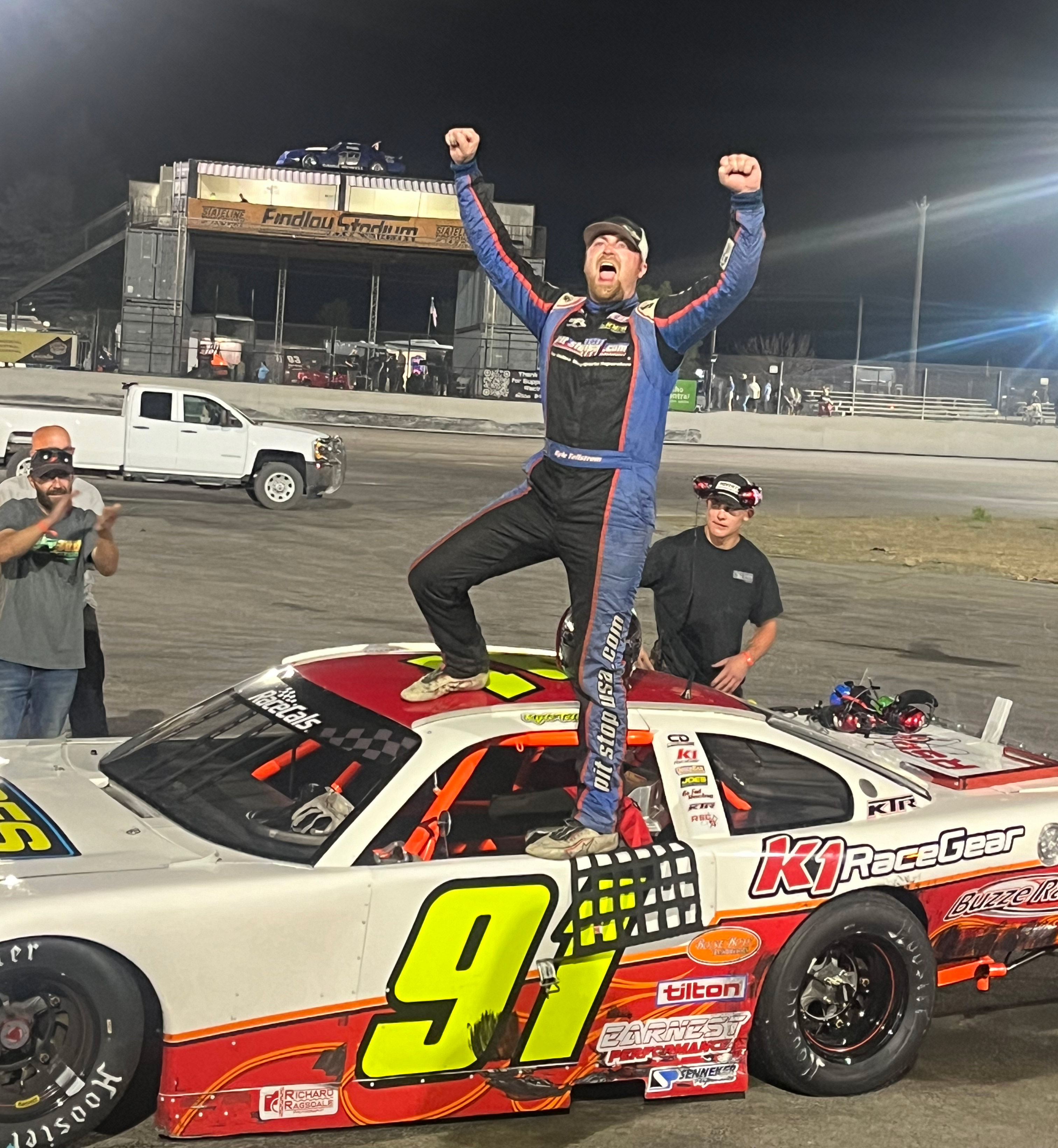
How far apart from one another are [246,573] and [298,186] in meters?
43.1

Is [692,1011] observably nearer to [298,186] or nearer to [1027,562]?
[1027,562]

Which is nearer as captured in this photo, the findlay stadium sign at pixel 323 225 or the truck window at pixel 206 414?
the truck window at pixel 206 414

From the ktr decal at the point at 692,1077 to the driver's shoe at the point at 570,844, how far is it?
0.70m

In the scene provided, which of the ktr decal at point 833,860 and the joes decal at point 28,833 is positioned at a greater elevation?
the joes decal at point 28,833

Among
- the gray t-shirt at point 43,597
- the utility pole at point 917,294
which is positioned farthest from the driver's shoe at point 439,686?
the utility pole at point 917,294

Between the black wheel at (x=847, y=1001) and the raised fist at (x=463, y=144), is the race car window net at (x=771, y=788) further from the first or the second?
the raised fist at (x=463, y=144)

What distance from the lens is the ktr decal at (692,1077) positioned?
4.70 m

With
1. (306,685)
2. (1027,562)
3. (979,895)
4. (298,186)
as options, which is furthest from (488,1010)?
(298,186)

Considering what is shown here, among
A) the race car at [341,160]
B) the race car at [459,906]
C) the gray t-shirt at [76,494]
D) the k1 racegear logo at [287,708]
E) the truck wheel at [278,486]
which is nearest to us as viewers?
the race car at [459,906]

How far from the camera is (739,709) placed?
5348mm

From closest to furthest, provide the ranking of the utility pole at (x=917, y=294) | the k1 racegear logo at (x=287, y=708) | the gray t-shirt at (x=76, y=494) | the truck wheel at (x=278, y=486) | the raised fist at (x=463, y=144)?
the k1 racegear logo at (x=287, y=708) → the raised fist at (x=463, y=144) → the gray t-shirt at (x=76, y=494) → the truck wheel at (x=278, y=486) → the utility pole at (x=917, y=294)

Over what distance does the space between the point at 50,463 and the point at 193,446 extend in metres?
17.1

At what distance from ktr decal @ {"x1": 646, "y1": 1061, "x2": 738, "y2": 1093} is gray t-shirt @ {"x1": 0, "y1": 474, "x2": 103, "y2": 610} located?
3.57m

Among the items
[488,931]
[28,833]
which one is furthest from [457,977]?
[28,833]
